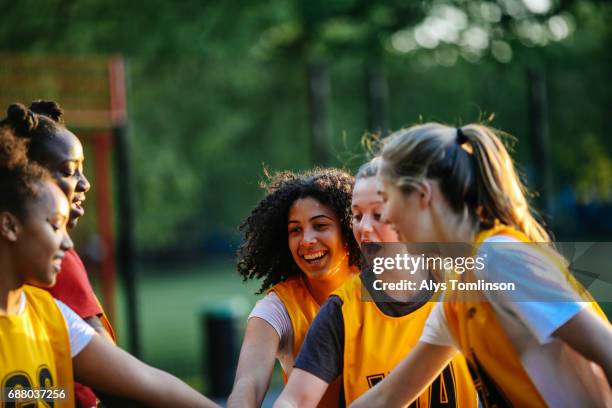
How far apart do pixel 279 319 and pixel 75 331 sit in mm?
812

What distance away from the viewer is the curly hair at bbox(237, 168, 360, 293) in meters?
3.17

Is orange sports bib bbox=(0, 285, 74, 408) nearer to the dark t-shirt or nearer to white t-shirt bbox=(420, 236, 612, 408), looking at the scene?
the dark t-shirt

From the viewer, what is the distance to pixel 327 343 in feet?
8.61

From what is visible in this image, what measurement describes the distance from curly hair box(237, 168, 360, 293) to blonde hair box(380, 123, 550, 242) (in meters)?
0.87

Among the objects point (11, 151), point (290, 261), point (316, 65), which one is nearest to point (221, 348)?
point (316, 65)

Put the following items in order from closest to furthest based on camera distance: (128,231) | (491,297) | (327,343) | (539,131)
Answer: (491,297) < (327,343) < (539,131) < (128,231)

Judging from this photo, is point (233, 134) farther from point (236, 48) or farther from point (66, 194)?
point (66, 194)

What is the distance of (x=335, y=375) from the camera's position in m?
2.62

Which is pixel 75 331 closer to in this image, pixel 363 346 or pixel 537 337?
pixel 363 346

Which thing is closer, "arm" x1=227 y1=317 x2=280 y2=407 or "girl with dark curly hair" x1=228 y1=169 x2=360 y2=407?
"arm" x1=227 y1=317 x2=280 y2=407

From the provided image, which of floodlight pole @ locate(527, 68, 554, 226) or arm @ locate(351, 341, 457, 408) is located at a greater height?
floodlight pole @ locate(527, 68, 554, 226)

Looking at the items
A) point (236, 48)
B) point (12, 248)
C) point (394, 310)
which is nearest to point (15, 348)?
point (12, 248)

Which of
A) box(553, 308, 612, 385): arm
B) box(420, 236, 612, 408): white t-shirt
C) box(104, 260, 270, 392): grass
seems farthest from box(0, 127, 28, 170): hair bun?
box(104, 260, 270, 392): grass

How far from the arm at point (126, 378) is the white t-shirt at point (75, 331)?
14mm
